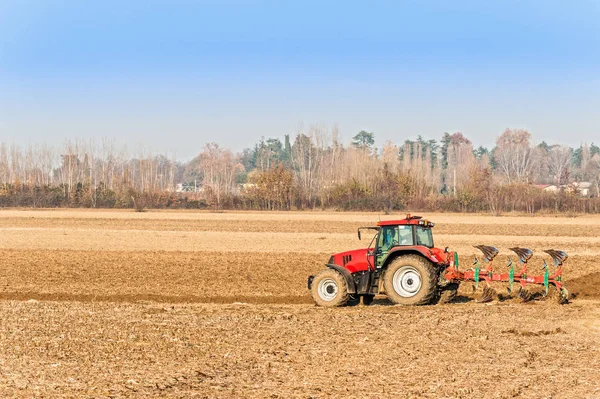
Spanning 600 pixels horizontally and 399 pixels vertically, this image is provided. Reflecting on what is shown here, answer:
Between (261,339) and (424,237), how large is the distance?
223 inches

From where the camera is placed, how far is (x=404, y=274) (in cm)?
1694

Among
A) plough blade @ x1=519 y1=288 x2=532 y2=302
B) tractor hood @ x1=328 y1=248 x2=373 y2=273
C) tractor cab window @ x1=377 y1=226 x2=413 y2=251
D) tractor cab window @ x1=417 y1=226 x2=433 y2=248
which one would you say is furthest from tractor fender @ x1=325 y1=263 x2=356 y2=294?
plough blade @ x1=519 y1=288 x2=532 y2=302

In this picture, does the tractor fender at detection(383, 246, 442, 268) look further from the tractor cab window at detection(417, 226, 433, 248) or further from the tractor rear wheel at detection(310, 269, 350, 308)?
the tractor rear wheel at detection(310, 269, 350, 308)

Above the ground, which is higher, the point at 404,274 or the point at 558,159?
the point at 558,159

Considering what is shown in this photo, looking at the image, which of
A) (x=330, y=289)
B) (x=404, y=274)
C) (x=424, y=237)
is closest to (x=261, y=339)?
(x=330, y=289)

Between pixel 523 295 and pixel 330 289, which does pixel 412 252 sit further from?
pixel 523 295

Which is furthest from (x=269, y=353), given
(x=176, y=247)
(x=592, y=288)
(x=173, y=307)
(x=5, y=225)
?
(x=5, y=225)

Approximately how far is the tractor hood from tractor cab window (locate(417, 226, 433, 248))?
1.09 meters

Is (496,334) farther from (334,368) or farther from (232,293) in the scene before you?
(232,293)

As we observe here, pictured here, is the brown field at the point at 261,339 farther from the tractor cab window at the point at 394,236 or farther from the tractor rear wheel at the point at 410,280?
the tractor cab window at the point at 394,236

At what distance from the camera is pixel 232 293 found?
20891 mm

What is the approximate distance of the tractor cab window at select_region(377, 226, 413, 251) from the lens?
17.2 meters

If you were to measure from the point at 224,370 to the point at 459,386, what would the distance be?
321 centimetres

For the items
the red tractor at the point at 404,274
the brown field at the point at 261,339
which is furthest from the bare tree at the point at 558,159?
the red tractor at the point at 404,274
